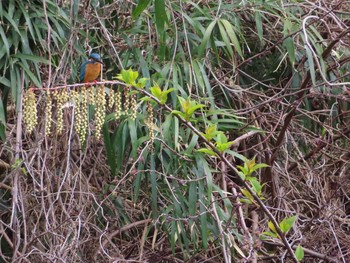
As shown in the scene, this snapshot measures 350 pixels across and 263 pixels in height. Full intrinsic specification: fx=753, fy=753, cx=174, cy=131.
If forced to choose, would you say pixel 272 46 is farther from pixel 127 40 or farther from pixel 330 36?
pixel 127 40

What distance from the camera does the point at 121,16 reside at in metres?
3.61

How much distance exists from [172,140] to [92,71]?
0.48m

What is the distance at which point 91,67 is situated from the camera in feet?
11.0

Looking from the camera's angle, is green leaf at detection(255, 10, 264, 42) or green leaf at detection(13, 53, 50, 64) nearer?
green leaf at detection(13, 53, 50, 64)

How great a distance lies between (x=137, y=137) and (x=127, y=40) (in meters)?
0.49

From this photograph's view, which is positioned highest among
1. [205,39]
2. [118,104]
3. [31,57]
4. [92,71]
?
[118,104]

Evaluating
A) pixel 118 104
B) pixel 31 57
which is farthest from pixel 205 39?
pixel 118 104

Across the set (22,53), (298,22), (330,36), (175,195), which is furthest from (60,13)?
(330,36)

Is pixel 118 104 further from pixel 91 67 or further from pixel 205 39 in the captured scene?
pixel 91 67

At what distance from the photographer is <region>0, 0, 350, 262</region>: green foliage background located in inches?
124

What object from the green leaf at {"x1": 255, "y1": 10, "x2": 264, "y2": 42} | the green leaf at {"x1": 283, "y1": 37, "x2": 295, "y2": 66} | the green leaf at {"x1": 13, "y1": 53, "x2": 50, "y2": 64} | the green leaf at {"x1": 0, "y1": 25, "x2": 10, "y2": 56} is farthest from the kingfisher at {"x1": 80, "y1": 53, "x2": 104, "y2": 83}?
the green leaf at {"x1": 283, "y1": 37, "x2": 295, "y2": 66}

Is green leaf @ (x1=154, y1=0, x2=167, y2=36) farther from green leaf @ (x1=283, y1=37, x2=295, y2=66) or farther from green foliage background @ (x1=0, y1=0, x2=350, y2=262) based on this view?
green leaf @ (x1=283, y1=37, x2=295, y2=66)

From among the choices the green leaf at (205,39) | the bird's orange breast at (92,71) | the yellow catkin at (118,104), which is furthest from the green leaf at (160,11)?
the bird's orange breast at (92,71)

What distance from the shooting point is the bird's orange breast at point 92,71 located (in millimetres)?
3265
